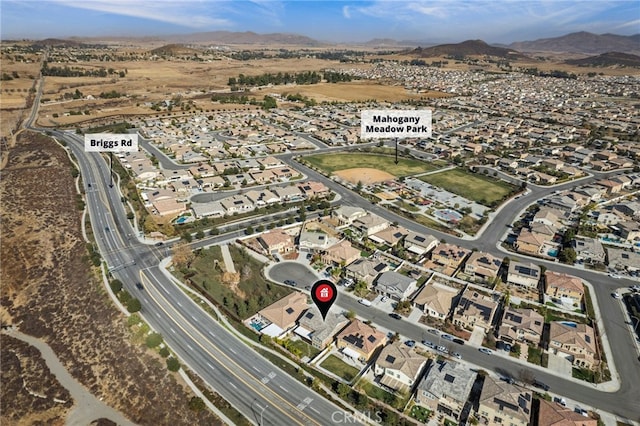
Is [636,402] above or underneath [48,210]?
underneath

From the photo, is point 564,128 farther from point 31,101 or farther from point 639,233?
point 31,101

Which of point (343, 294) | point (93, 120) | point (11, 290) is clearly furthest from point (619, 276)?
point (93, 120)

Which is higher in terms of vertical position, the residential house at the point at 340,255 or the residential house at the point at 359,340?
the residential house at the point at 340,255

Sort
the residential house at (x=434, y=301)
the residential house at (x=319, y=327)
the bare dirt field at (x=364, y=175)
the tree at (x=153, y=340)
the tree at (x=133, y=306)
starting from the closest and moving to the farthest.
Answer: the tree at (x=153, y=340)
the residential house at (x=319, y=327)
the tree at (x=133, y=306)
the residential house at (x=434, y=301)
the bare dirt field at (x=364, y=175)

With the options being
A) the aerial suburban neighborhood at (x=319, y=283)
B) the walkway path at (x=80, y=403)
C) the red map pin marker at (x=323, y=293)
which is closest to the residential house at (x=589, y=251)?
the aerial suburban neighborhood at (x=319, y=283)

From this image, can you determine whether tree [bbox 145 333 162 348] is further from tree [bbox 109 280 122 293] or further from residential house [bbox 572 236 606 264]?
residential house [bbox 572 236 606 264]

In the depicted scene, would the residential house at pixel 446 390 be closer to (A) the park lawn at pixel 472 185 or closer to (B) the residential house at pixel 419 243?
(B) the residential house at pixel 419 243
